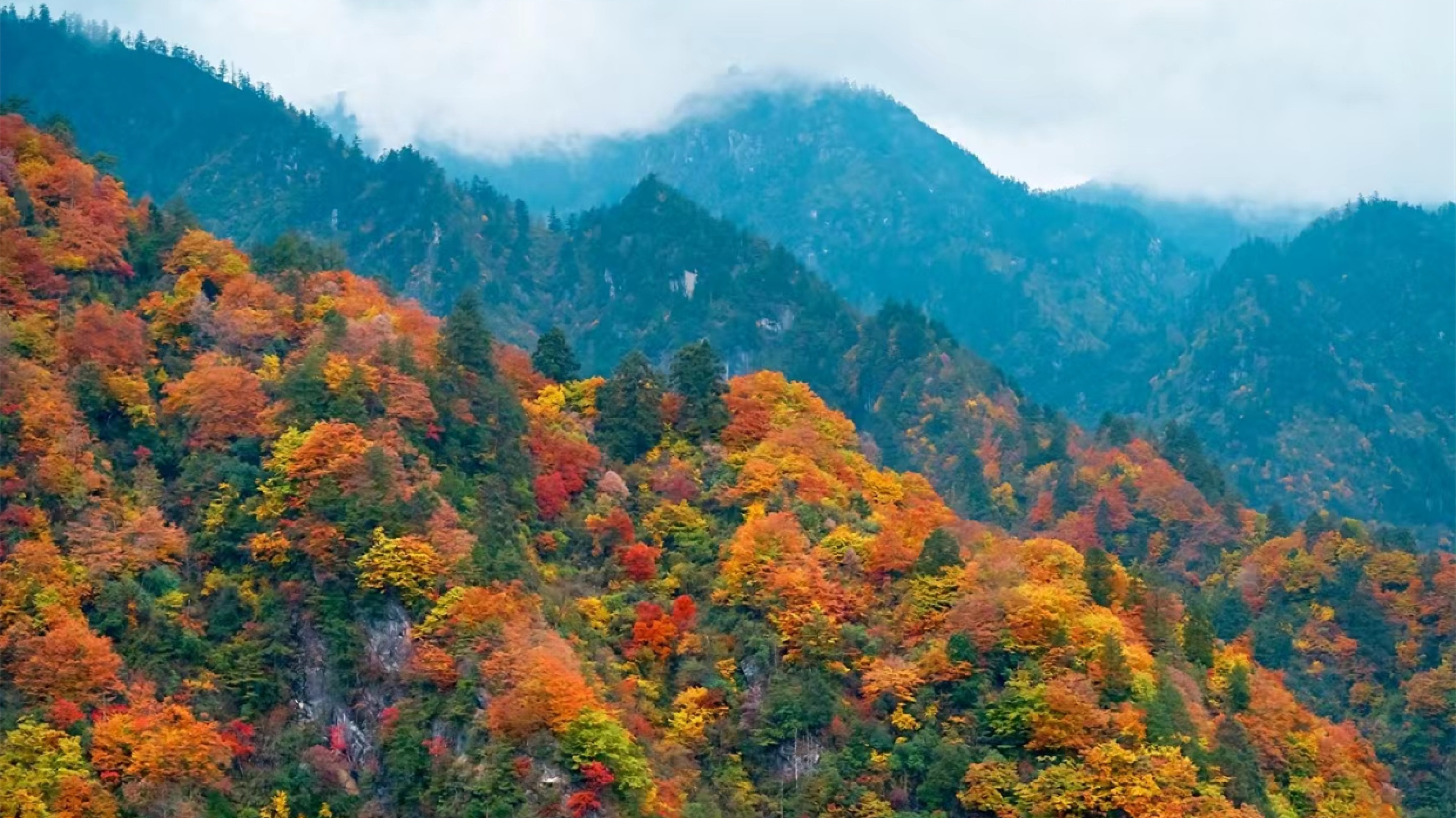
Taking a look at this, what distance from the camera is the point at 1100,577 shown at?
78.6 meters

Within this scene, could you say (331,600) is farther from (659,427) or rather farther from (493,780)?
(659,427)

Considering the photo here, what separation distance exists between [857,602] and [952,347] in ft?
316

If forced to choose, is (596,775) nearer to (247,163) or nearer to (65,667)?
(65,667)

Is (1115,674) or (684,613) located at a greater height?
(684,613)

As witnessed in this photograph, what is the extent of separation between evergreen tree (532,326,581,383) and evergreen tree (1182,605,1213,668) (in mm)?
35342

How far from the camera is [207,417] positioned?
73562 millimetres

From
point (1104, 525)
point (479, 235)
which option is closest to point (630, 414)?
point (1104, 525)

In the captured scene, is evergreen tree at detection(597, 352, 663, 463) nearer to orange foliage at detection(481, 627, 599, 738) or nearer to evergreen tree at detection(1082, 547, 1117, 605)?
evergreen tree at detection(1082, 547, 1117, 605)

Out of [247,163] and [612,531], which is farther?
[247,163]

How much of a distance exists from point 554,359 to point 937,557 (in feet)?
94.5

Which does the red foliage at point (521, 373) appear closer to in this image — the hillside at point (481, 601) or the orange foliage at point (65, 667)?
the hillside at point (481, 601)

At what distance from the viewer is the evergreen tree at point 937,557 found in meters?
74.5

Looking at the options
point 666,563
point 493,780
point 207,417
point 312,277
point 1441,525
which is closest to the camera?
point 493,780

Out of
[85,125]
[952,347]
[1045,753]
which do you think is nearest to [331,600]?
[1045,753]
